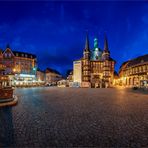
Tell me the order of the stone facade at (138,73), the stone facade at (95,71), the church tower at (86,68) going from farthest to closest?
the church tower at (86,68)
the stone facade at (95,71)
the stone facade at (138,73)

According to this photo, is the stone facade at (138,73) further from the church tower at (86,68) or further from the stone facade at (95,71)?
the church tower at (86,68)

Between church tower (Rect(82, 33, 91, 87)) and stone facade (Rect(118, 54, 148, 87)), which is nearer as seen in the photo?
stone facade (Rect(118, 54, 148, 87))

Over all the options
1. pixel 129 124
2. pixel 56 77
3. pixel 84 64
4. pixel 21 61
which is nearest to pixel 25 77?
pixel 21 61

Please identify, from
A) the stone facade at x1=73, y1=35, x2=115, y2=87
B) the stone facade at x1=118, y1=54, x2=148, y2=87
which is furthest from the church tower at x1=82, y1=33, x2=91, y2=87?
the stone facade at x1=118, y1=54, x2=148, y2=87

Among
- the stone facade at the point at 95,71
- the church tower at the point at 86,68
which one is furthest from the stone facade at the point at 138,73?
the church tower at the point at 86,68

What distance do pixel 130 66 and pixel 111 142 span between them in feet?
273

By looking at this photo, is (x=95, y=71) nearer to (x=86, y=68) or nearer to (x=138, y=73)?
(x=86, y=68)

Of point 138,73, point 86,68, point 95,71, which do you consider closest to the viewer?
point 138,73

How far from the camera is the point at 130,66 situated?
83.9 meters

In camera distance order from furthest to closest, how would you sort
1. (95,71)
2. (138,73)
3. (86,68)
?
(95,71) → (86,68) → (138,73)

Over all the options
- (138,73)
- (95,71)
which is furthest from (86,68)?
(138,73)

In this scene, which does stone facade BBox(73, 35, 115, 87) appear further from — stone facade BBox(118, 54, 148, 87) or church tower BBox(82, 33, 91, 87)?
stone facade BBox(118, 54, 148, 87)

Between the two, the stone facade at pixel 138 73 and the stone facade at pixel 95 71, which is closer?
the stone facade at pixel 138 73

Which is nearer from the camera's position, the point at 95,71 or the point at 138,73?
the point at 138,73
